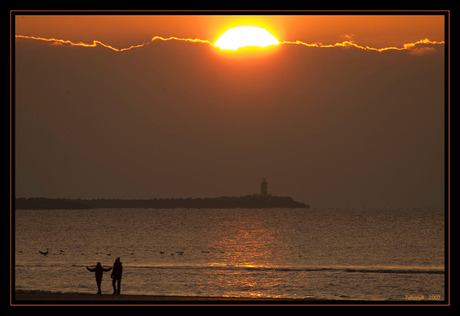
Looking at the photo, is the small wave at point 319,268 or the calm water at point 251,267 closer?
the calm water at point 251,267

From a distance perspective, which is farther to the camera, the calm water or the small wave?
the small wave

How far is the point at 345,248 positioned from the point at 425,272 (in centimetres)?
3030

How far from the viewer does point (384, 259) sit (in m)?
72.1
